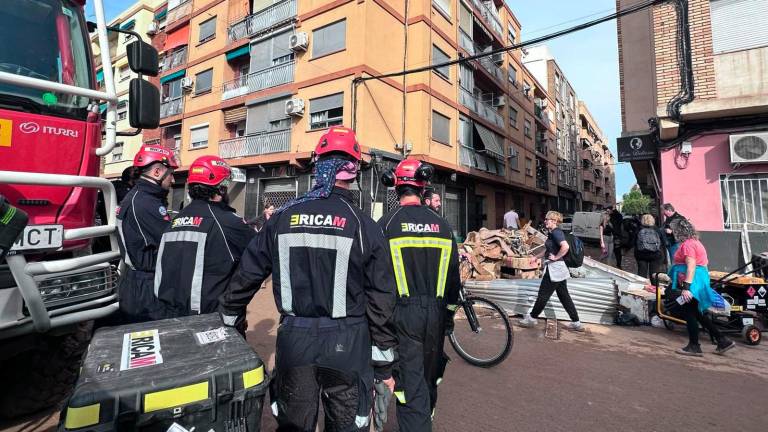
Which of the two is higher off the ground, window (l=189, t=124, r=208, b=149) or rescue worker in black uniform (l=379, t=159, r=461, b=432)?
window (l=189, t=124, r=208, b=149)

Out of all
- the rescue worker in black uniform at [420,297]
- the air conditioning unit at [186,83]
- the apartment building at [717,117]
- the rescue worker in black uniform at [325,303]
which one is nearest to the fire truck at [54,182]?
the rescue worker in black uniform at [325,303]

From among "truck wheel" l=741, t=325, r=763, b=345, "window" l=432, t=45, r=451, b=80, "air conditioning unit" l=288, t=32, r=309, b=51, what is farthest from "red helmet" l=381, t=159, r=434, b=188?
"window" l=432, t=45, r=451, b=80

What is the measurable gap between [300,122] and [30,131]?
13605mm

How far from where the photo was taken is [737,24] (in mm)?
7617

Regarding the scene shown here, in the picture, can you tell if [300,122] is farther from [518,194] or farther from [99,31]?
[518,194]

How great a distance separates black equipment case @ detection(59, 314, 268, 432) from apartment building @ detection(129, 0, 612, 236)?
428 inches

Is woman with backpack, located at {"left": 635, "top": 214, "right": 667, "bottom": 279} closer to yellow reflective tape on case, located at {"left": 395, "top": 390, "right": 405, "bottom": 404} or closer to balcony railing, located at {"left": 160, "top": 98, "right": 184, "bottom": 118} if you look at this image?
yellow reflective tape on case, located at {"left": 395, "top": 390, "right": 405, "bottom": 404}

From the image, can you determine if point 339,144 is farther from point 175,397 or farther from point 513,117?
point 513,117

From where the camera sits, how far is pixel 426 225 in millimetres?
2764

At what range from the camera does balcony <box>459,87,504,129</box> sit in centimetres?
1939

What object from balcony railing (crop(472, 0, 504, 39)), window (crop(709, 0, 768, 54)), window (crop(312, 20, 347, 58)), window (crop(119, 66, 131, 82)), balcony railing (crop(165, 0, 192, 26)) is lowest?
window (crop(709, 0, 768, 54))

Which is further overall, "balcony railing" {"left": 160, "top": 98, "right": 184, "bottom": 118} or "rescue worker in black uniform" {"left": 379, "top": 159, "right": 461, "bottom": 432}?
"balcony railing" {"left": 160, "top": 98, "right": 184, "bottom": 118}

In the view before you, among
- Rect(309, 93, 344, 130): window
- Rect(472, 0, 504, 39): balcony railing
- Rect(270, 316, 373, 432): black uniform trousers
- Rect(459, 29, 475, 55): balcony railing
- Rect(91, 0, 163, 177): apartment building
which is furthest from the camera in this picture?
Rect(91, 0, 163, 177): apartment building

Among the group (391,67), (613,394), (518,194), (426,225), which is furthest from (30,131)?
(518,194)
